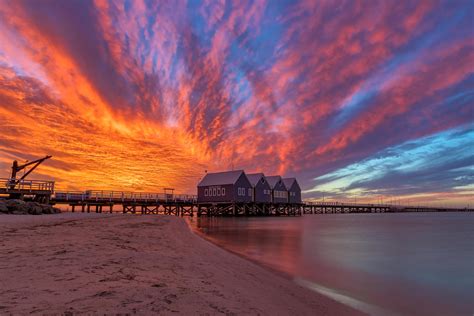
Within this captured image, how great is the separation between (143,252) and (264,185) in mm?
59171

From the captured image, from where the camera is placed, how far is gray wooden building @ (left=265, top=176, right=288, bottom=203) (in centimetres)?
7069

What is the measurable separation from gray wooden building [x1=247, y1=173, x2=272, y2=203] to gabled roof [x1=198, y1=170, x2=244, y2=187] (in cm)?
652

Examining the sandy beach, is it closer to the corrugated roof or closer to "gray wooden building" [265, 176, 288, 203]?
"gray wooden building" [265, 176, 288, 203]

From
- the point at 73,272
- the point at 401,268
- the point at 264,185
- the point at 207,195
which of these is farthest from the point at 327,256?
the point at 264,185

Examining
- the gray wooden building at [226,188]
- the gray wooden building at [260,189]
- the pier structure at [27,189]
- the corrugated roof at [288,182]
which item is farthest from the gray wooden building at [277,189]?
the pier structure at [27,189]

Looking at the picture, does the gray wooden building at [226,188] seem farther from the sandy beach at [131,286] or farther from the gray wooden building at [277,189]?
the sandy beach at [131,286]

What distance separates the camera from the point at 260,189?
65.5 metres

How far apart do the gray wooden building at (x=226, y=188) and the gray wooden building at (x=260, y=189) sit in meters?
2.25

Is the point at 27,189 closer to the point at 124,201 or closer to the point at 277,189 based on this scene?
the point at 124,201

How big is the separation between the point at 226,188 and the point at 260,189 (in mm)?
10267

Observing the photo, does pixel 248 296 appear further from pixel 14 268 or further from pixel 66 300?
pixel 14 268

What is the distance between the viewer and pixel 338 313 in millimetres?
5523

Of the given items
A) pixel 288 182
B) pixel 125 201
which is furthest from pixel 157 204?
pixel 288 182

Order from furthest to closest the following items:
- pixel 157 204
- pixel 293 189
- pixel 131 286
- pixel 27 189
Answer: pixel 293 189 → pixel 157 204 → pixel 27 189 → pixel 131 286
